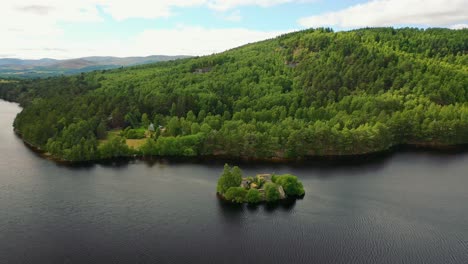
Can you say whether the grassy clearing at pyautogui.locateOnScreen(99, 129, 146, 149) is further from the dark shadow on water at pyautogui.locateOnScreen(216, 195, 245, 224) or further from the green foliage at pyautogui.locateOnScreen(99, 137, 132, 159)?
the dark shadow on water at pyautogui.locateOnScreen(216, 195, 245, 224)

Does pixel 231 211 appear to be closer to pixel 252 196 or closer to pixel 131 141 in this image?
pixel 252 196

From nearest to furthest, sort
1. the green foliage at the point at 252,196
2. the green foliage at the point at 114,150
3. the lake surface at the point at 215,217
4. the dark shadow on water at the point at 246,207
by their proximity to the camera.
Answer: the lake surface at the point at 215,217 < the dark shadow on water at the point at 246,207 < the green foliage at the point at 252,196 < the green foliage at the point at 114,150

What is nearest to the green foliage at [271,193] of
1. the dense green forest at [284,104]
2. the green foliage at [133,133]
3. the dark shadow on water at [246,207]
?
the dark shadow on water at [246,207]

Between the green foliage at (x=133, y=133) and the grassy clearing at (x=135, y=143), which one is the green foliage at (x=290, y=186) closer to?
the grassy clearing at (x=135, y=143)

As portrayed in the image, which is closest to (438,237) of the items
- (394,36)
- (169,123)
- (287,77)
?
(169,123)

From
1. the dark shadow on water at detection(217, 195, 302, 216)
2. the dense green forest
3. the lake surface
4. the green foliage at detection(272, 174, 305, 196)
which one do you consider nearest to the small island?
the green foliage at detection(272, 174, 305, 196)

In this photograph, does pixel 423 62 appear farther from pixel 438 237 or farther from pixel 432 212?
pixel 438 237
